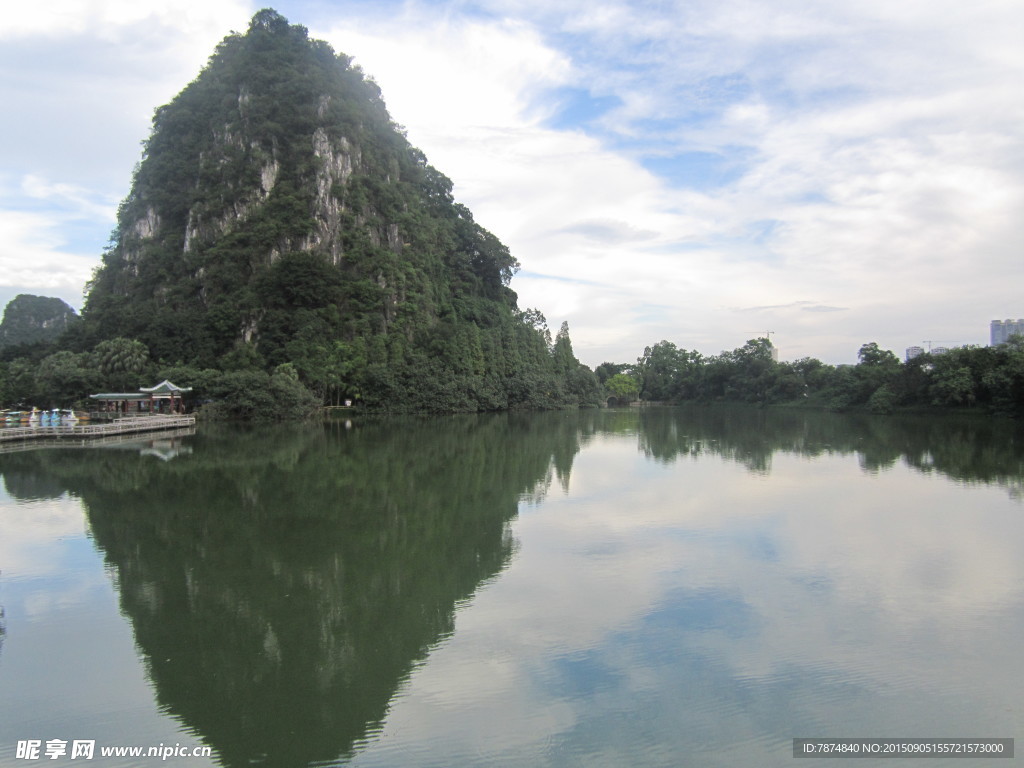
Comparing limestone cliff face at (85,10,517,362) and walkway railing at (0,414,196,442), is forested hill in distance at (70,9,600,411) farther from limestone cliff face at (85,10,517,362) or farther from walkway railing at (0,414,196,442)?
walkway railing at (0,414,196,442)

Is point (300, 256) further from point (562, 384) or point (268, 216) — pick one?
point (562, 384)

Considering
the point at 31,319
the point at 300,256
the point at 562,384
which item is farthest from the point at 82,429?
the point at 31,319

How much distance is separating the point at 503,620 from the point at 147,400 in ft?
107

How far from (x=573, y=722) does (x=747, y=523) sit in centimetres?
763

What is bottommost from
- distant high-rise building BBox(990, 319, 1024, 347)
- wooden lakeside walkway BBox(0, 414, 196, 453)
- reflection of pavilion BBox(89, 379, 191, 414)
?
wooden lakeside walkway BBox(0, 414, 196, 453)

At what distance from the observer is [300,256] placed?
45969mm

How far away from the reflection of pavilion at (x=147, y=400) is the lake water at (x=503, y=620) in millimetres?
18672

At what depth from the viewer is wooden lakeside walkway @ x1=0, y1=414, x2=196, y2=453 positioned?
78.5 feet

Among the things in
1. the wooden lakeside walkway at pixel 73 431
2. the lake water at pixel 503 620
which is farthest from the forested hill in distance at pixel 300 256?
the lake water at pixel 503 620

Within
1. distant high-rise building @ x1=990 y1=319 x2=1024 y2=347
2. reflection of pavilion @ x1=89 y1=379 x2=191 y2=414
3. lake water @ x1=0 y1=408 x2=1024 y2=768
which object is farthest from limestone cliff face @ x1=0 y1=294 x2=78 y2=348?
distant high-rise building @ x1=990 y1=319 x2=1024 y2=347

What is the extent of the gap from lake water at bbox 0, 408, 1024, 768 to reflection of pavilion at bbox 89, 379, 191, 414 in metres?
18.7

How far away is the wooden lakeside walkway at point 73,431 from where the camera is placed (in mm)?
23938

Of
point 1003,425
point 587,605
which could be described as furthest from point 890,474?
point 1003,425

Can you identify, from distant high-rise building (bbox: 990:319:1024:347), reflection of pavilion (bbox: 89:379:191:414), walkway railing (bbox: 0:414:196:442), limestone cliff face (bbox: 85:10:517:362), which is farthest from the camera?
distant high-rise building (bbox: 990:319:1024:347)
